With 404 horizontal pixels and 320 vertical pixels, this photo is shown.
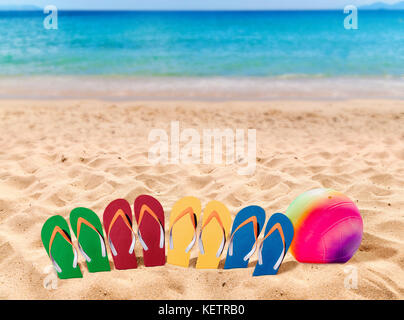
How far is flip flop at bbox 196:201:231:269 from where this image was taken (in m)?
2.16

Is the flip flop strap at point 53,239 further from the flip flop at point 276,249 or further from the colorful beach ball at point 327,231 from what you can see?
the colorful beach ball at point 327,231

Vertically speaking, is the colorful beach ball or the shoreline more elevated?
the shoreline

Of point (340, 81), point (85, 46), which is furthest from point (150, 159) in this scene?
point (85, 46)

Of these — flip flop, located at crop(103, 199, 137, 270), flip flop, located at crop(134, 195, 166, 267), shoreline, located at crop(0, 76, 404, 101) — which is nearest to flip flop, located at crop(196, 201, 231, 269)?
flip flop, located at crop(134, 195, 166, 267)

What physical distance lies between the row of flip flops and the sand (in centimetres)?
8

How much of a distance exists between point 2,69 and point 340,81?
444 inches

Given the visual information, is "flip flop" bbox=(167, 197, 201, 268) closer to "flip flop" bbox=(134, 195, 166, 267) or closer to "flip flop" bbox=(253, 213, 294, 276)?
"flip flop" bbox=(134, 195, 166, 267)

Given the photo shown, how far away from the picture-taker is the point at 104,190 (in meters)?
3.24

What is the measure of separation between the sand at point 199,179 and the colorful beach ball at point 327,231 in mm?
72

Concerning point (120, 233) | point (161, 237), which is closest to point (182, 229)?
point (161, 237)

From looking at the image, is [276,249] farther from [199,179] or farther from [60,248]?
[199,179]

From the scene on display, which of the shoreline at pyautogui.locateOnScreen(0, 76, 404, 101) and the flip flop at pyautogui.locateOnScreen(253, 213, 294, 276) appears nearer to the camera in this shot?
the flip flop at pyautogui.locateOnScreen(253, 213, 294, 276)

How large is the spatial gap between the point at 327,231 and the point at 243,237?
0.52m

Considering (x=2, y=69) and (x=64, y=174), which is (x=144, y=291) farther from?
(x=2, y=69)
